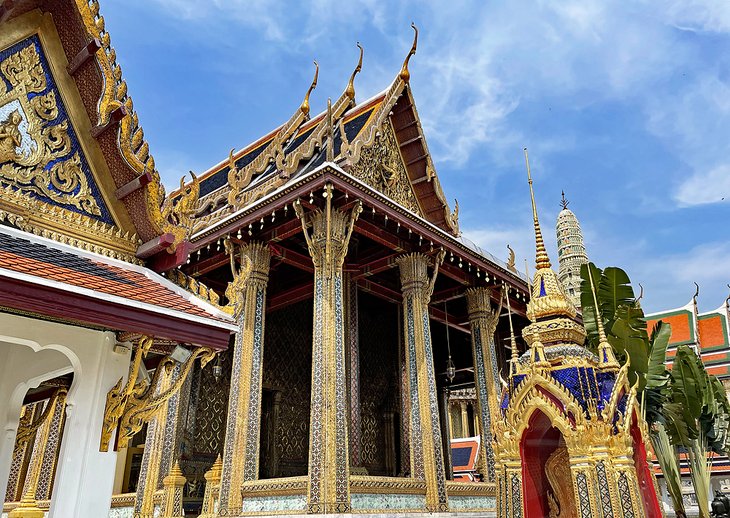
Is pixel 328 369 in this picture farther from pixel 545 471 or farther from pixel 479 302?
pixel 479 302

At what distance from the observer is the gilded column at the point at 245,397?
7547 mm

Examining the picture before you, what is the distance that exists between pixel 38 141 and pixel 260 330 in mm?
5361

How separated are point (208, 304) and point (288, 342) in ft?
27.9

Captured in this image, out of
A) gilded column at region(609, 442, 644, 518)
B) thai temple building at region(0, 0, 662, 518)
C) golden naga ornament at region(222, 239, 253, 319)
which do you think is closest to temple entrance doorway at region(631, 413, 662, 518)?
thai temple building at region(0, 0, 662, 518)

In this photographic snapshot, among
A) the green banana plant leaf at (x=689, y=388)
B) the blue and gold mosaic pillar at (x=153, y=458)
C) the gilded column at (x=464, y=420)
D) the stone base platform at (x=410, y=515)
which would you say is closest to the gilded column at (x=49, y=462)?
the blue and gold mosaic pillar at (x=153, y=458)

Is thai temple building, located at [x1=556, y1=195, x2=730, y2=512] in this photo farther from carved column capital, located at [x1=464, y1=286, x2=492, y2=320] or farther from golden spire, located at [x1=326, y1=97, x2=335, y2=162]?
golden spire, located at [x1=326, y1=97, x2=335, y2=162]

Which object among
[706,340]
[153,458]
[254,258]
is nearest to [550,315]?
[254,258]

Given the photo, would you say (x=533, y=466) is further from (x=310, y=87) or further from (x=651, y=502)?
(x=310, y=87)

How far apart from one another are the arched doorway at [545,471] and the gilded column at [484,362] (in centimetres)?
574

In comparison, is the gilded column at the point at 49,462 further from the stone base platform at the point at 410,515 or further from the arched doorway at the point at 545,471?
the arched doorway at the point at 545,471

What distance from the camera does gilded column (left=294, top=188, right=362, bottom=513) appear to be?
22.8 feet

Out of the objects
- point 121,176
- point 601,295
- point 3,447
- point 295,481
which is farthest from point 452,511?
point 121,176

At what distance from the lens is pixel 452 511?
8.28 metres

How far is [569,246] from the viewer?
3441cm
